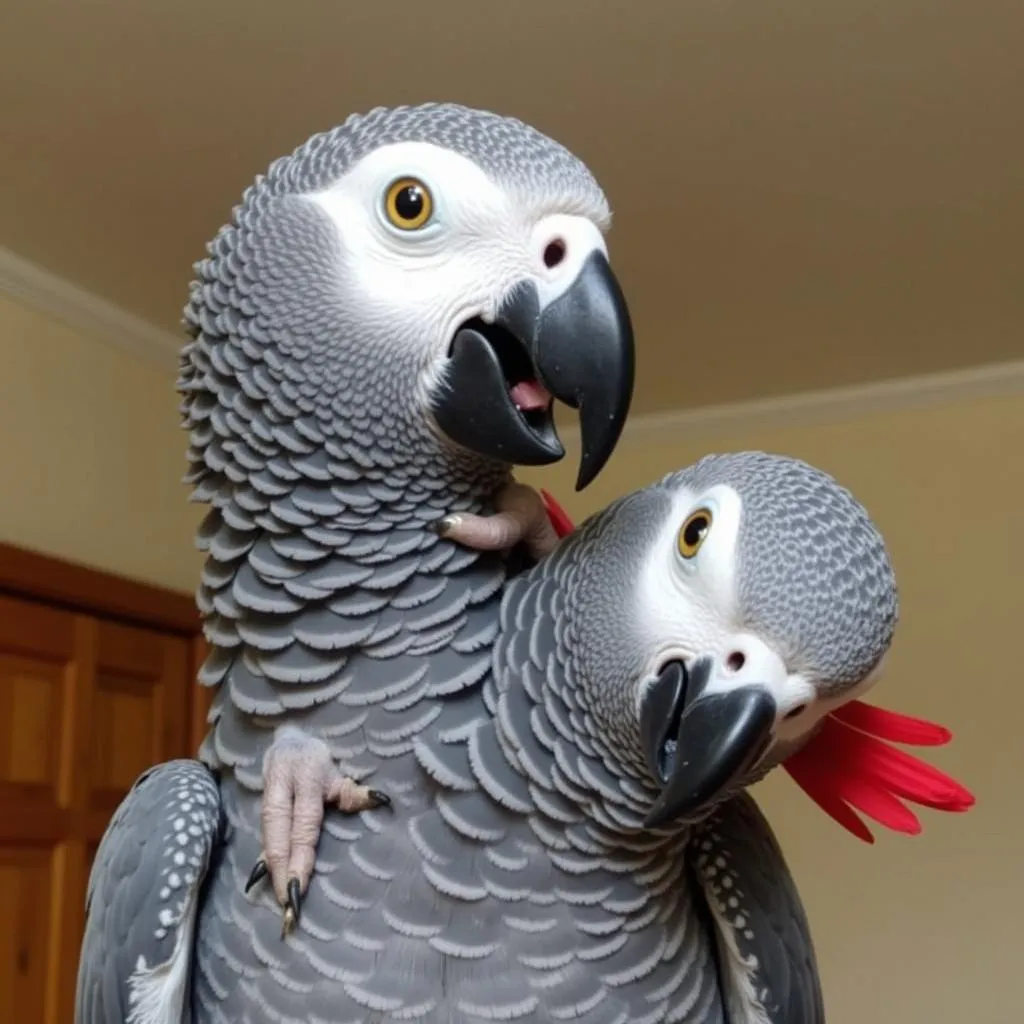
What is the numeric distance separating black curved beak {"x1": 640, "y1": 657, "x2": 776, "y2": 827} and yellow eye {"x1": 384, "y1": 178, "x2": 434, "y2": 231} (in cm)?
30

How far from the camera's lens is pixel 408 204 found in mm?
709

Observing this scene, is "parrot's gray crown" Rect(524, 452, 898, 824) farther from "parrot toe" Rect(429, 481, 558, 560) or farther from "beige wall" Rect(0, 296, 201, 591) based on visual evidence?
"beige wall" Rect(0, 296, 201, 591)

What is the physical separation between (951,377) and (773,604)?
2.67 meters

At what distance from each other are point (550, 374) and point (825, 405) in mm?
2654

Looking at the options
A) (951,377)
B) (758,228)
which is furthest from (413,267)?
(951,377)

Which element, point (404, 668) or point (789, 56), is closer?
point (404, 668)

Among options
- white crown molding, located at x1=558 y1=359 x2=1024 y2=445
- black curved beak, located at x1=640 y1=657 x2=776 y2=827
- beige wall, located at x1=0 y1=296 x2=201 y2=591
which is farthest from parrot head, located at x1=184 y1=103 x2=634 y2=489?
white crown molding, located at x1=558 y1=359 x2=1024 y2=445

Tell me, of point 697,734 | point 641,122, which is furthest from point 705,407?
point 697,734

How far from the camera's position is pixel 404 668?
2.31 ft

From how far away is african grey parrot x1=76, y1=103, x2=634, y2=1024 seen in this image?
2.23ft

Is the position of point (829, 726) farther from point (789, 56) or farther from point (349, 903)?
point (789, 56)

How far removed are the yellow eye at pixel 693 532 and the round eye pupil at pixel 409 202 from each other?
9.5 inches

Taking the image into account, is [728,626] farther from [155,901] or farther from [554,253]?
[155,901]

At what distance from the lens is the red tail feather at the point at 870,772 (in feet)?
2.25
